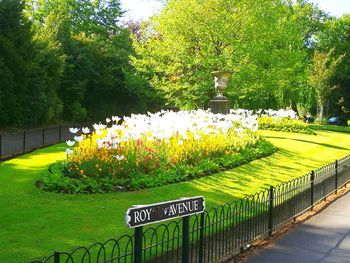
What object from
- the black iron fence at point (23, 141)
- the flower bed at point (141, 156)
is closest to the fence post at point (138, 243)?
the flower bed at point (141, 156)

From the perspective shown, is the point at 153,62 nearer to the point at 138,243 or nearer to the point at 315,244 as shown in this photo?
the point at 315,244

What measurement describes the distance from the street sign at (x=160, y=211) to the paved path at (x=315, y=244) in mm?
2323

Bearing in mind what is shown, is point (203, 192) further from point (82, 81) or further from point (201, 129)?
point (82, 81)

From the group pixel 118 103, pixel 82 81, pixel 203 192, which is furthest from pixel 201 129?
pixel 118 103

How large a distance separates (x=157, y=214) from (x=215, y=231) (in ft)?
8.63

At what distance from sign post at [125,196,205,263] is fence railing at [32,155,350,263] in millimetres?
13

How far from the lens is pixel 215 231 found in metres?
7.00

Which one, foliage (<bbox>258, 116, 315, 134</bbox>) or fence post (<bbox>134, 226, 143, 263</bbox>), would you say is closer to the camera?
fence post (<bbox>134, 226, 143, 263</bbox>)

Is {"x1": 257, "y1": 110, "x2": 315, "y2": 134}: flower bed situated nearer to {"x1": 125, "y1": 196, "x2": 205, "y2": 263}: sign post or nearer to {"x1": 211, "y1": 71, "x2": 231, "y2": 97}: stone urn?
{"x1": 211, "y1": 71, "x2": 231, "y2": 97}: stone urn

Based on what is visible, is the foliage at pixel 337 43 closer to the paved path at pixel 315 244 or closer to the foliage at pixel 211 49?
the foliage at pixel 211 49

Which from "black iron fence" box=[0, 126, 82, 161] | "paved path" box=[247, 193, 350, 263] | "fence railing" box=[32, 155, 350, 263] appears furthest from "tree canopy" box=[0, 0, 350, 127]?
"paved path" box=[247, 193, 350, 263]

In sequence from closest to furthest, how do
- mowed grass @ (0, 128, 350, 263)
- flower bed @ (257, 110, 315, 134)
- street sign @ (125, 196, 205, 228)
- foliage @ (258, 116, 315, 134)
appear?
street sign @ (125, 196, 205, 228) < mowed grass @ (0, 128, 350, 263) < flower bed @ (257, 110, 315, 134) < foliage @ (258, 116, 315, 134)

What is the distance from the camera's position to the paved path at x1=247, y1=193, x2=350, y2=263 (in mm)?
7086

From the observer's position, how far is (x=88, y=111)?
3416cm
